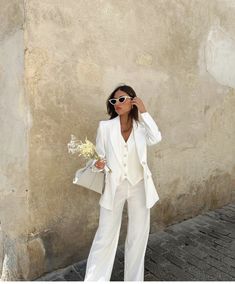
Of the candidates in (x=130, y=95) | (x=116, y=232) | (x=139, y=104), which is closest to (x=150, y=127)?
(x=139, y=104)

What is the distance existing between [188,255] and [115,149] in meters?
1.75

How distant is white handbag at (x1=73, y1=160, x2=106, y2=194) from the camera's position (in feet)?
9.82

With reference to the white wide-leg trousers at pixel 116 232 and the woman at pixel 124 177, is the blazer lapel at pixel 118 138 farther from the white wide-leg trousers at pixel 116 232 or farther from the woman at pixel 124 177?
the white wide-leg trousers at pixel 116 232

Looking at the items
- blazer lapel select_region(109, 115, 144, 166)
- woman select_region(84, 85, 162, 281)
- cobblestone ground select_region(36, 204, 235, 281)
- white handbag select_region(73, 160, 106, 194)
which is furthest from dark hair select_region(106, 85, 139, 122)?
cobblestone ground select_region(36, 204, 235, 281)

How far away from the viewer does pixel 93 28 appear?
3.64 metres

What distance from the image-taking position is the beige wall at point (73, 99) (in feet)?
10.9

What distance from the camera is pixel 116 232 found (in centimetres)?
305

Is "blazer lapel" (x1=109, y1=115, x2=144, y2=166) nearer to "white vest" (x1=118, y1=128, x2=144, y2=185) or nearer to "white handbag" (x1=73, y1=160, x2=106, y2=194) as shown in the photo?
"white vest" (x1=118, y1=128, x2=144, y2=185)

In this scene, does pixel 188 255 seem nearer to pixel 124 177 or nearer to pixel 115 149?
pixel 124 177

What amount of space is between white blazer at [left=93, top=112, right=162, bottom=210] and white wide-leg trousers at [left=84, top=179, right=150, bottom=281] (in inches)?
2.8

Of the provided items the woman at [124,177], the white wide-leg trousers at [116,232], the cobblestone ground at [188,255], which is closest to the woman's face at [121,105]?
Result: the woman at [124,177]

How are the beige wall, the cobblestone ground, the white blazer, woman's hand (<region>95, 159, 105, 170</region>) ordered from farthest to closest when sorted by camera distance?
1. the cobblestone ground
2. the beige wall
3. the white blazer
4. woman's hand (<region>95, 159, 105, 170</region>)

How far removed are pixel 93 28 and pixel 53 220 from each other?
6.55 ft

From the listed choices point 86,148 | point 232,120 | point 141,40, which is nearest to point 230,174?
point 232,120
